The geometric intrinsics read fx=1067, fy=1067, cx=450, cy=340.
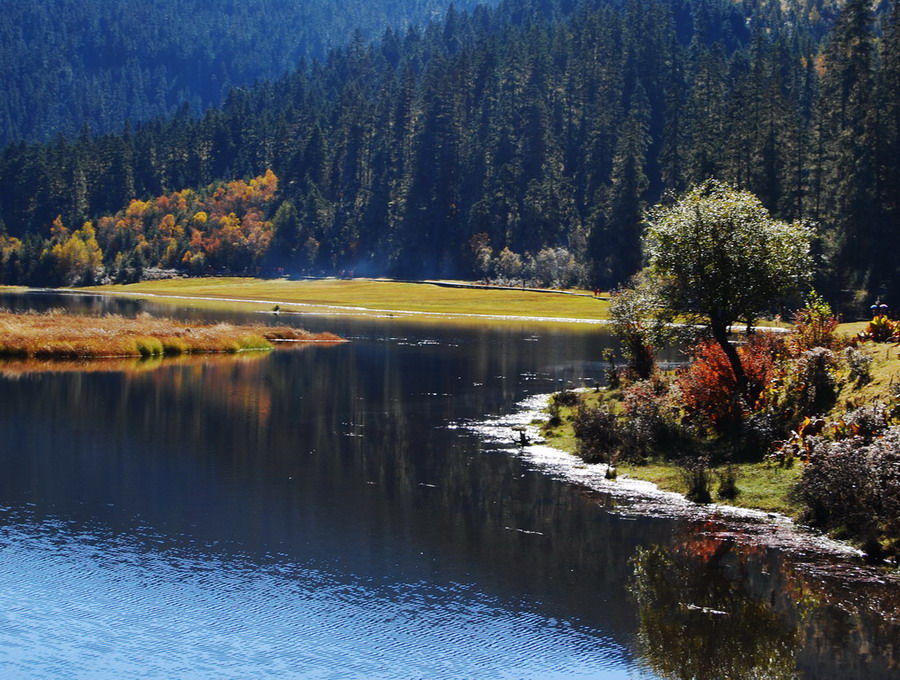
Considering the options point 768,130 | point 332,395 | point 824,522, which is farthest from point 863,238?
point 824,522

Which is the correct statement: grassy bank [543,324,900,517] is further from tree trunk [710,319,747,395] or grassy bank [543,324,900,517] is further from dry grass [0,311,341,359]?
dry grass [0,311,341,359]

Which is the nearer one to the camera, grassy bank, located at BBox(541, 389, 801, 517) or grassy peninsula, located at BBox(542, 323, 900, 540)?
grassy peninsula, located at BBox(542, 323, 900, 540)

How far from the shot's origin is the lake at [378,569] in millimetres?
21375

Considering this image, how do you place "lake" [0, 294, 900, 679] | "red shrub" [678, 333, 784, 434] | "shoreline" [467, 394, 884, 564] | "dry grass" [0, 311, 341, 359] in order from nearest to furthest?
"lake" [0, 294, 900, 679], "shoreline" [467, 394, 884, 564], "red shrub" [678, 333, 784, 434], "dry grass" [0, 311, 341, 359]

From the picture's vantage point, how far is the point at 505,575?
2658 centimetres

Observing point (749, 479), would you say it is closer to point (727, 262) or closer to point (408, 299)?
point (727, 262)

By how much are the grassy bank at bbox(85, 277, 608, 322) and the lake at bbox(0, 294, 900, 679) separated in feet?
279

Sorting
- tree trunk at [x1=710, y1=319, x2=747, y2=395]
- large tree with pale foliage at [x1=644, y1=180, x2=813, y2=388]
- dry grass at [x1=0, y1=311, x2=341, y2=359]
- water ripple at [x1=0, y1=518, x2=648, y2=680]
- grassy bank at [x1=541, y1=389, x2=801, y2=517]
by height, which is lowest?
water ripple at [x1=0, y1=518, x2=648, y2=680]

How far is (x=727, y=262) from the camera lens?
42.3 m

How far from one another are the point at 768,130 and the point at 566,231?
2730 inches

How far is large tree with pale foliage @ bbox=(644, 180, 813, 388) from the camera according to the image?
4222cm

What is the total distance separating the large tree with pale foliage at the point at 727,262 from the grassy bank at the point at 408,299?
78350 mm

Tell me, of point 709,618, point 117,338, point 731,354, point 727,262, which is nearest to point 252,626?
point 709,618

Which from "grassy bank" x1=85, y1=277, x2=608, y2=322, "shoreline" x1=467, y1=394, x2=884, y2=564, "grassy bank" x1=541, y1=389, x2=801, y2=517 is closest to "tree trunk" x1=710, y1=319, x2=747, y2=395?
"grassy bank" x1=541, y1=389, x2=801, y2=517
